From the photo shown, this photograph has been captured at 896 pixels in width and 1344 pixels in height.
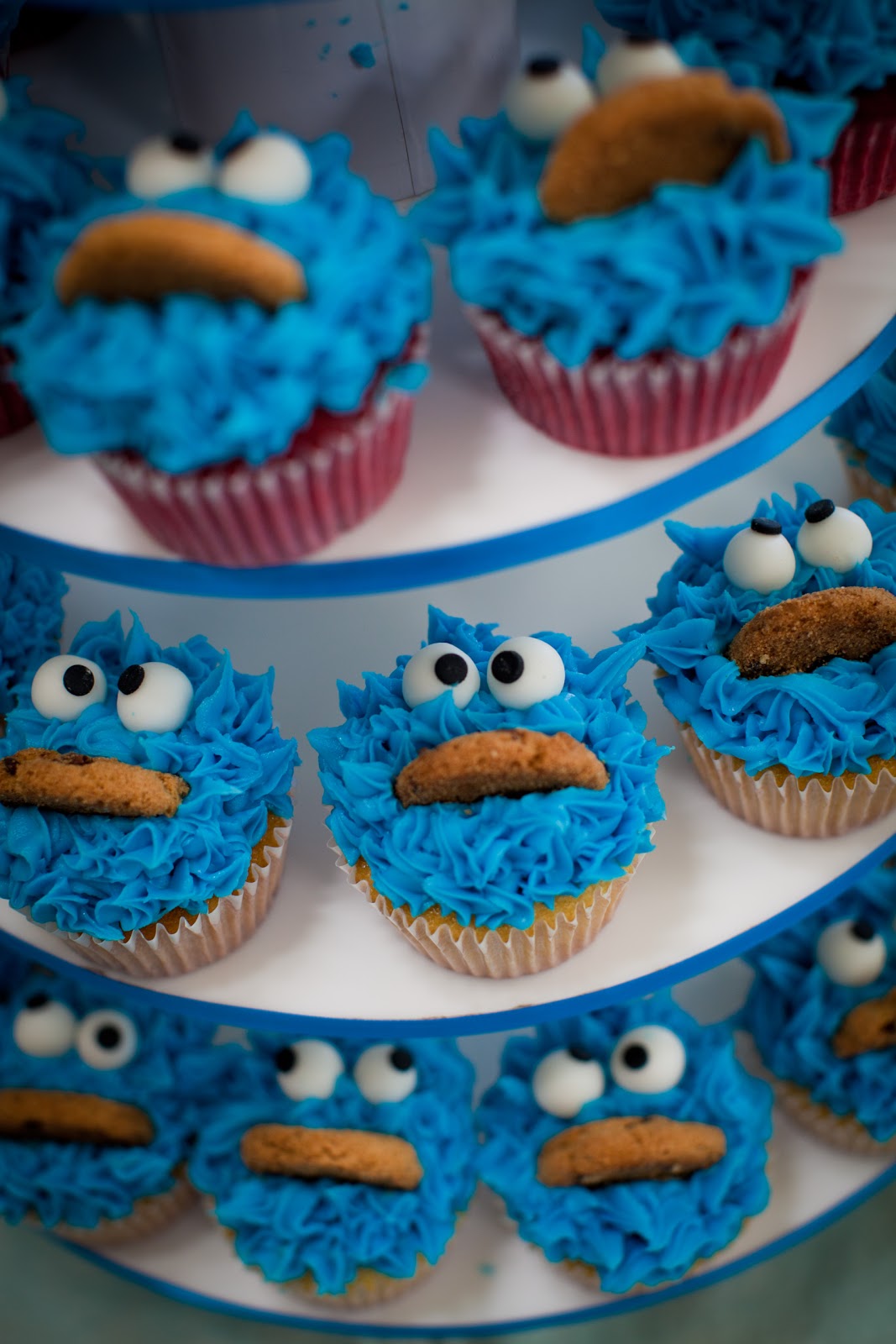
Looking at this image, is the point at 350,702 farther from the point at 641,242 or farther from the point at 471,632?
the point at 641,242

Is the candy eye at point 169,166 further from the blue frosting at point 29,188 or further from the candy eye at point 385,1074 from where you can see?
the candy eye at point 385,1074

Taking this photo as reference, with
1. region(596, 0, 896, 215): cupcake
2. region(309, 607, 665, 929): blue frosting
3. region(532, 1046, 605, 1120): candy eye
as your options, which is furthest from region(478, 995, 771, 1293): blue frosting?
region(596, 0, 896, 215): cupcake

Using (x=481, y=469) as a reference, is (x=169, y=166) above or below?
above

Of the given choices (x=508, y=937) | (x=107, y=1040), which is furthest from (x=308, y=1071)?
(x=508, y=937)

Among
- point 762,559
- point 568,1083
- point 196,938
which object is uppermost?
point 762,559

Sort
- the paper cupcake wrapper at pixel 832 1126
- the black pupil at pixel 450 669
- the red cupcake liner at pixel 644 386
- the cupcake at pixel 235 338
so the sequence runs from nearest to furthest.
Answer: the cupcake at pixel 235 338
the red cupcake liner at pixel 644 386
the black pupil at pixel 450 669
the paper cupcake wrapper at pixel 832 1126

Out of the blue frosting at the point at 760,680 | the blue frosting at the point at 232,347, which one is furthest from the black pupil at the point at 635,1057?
the blue frosting at the point at 232,347

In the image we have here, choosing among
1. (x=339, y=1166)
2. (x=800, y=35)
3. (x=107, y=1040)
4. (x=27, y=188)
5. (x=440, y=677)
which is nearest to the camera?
(x=27, y=188)

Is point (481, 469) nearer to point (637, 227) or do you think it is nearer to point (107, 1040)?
point (637, 227)
